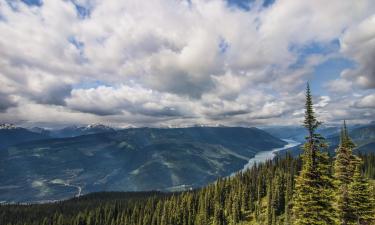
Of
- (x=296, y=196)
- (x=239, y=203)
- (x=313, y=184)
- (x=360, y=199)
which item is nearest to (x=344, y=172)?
(x=360, y=199)

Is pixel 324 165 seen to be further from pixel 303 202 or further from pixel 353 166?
pixel 353 166

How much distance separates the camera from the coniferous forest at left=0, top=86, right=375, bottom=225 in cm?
2712

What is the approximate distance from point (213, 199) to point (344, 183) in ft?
426

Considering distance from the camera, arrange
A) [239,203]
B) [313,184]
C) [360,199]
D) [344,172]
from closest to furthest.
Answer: [313,184] < [344,172] < [360,199] < [239,203]

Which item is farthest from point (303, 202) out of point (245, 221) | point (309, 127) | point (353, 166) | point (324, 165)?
point (245, 221)

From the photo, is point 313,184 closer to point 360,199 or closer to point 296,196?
point 296,196

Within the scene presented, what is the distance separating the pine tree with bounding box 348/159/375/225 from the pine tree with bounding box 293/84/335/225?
21.3 meters

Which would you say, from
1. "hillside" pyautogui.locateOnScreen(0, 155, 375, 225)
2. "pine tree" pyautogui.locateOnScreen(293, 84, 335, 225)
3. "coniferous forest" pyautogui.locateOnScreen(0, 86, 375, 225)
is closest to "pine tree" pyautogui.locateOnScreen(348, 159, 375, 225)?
"coniferous forest" pyautogui.locateOnScreen(0, 86, 375, 225)

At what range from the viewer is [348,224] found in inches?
1622


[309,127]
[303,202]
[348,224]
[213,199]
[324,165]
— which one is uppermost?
[309,127]

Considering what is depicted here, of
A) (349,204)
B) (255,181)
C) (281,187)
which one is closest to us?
(349,204)

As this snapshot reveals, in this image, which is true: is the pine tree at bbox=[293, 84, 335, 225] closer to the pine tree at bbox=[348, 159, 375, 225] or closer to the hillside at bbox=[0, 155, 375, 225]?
the pine tree at bbox=[348, 159, 375, 225]

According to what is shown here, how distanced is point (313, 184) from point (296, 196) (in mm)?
3571

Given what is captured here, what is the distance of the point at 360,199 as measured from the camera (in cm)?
4503
